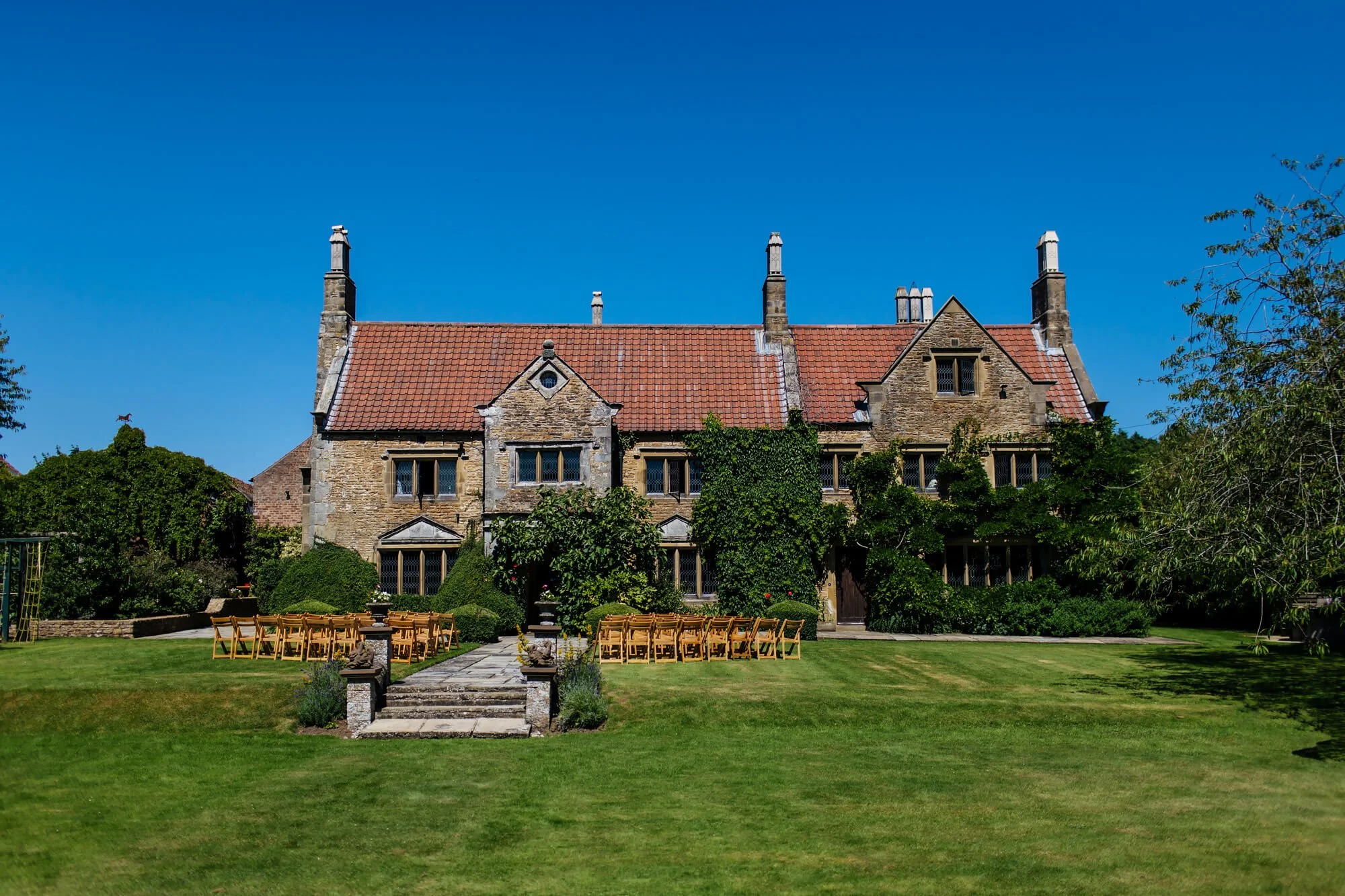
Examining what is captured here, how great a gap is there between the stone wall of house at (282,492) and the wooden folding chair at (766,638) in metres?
32.9

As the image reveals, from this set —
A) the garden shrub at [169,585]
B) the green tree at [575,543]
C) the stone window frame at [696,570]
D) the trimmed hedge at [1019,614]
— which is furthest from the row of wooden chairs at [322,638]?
the trimmed hedge at [1019,614]

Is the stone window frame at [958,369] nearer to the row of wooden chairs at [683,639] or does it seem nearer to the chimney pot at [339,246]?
the row of wooden chairs at [683,639]

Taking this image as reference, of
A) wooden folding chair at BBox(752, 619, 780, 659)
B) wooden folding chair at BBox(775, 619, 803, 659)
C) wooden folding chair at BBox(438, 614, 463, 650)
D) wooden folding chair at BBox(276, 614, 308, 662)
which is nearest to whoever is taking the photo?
wooden folding chair at BBox(276, 614, 308, 662)

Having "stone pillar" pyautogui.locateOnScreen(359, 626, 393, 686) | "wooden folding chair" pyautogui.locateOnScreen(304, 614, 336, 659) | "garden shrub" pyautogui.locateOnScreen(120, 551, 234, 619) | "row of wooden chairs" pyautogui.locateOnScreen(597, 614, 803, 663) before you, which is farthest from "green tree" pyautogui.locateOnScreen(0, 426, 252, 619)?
"row of wooden chairs" pyautogui.locateOnScreen(597, 614, 803, 663)

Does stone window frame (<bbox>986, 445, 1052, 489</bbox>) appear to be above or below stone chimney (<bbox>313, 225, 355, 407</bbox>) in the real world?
below

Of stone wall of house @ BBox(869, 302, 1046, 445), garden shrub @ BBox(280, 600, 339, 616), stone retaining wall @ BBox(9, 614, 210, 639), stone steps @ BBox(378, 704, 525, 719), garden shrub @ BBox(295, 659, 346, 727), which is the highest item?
stone wall of house @ BBox(869, 302, 1046, 445)

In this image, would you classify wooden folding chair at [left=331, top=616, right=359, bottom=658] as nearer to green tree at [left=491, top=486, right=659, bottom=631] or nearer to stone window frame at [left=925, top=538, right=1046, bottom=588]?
green tree at [left=491, top=486, right=659, bottom=631]

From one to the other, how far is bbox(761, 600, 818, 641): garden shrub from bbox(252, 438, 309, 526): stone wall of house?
30529mm

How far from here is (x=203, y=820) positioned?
10.8 m

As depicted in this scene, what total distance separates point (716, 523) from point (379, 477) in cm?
1016

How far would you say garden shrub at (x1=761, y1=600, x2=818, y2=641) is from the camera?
2558 cm

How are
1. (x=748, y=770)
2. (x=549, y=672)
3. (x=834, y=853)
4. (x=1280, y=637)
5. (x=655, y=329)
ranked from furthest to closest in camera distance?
(x=655, y=329)
(x=1280, y=637)
(x=549, y=672)
(x=748, y=770)
(x=834, y=853)

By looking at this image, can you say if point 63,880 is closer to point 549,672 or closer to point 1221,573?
point 549,672

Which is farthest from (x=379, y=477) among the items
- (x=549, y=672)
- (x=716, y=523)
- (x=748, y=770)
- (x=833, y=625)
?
(x=748, y=770)
